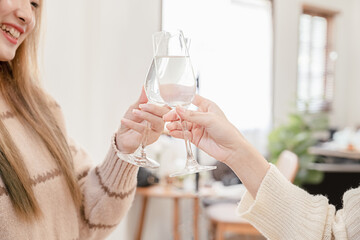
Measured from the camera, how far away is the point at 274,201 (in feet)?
3.40

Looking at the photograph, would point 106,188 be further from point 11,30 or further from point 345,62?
point 345,62

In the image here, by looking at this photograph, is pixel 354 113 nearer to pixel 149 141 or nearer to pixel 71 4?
pixel 71 4

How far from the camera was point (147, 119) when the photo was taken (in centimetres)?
109

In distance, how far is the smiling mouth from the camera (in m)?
1.22

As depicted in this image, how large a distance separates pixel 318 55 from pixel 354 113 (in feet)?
4.58

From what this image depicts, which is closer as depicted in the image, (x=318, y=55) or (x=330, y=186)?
(x=330, y=186)

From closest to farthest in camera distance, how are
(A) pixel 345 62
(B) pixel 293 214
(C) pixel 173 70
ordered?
(C) pixel 173 70
(B) pixel 293 214
(A) pixel 345 62

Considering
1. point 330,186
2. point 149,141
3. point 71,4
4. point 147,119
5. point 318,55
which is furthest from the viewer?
point 318,55

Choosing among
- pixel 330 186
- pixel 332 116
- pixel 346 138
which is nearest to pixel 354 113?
pixel 332 116

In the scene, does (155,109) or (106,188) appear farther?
(106,188)

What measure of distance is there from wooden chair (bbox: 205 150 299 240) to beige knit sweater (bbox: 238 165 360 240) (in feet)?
5.62

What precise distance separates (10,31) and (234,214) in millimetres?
2481

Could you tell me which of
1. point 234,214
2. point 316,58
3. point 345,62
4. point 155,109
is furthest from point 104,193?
point 345,62

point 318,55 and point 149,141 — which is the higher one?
point 318,55
